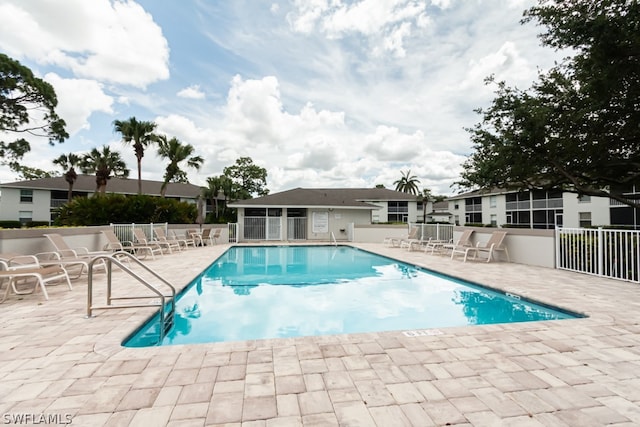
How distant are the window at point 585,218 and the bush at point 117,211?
110 ft

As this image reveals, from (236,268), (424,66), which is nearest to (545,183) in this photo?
(424,66)

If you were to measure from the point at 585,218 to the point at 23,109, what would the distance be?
42.4m

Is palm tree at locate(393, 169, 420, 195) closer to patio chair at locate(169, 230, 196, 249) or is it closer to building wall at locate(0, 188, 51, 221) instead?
patio chair at locate(169, 230, 196, 249)

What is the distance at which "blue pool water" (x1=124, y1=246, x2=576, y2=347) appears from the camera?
16.1 feet

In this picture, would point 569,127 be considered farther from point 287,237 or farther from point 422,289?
point 287,237

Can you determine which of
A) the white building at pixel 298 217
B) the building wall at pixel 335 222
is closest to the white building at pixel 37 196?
the white building at pixel 298 217

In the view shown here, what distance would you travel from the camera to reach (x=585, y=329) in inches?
152

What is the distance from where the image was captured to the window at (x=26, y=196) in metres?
27.2

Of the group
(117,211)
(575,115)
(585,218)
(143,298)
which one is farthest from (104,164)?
(585,218)

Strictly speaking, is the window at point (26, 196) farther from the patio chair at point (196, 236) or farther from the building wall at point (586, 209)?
the building wall at point (586, 209)

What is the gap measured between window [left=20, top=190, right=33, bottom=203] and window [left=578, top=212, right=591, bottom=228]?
49930 mm

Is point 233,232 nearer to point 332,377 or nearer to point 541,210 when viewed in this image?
point 332,377

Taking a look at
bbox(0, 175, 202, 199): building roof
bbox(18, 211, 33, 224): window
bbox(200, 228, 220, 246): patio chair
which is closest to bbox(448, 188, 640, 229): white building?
bbox(200, 228, 220, 246): patio chair

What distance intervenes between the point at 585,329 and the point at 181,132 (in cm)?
2371
